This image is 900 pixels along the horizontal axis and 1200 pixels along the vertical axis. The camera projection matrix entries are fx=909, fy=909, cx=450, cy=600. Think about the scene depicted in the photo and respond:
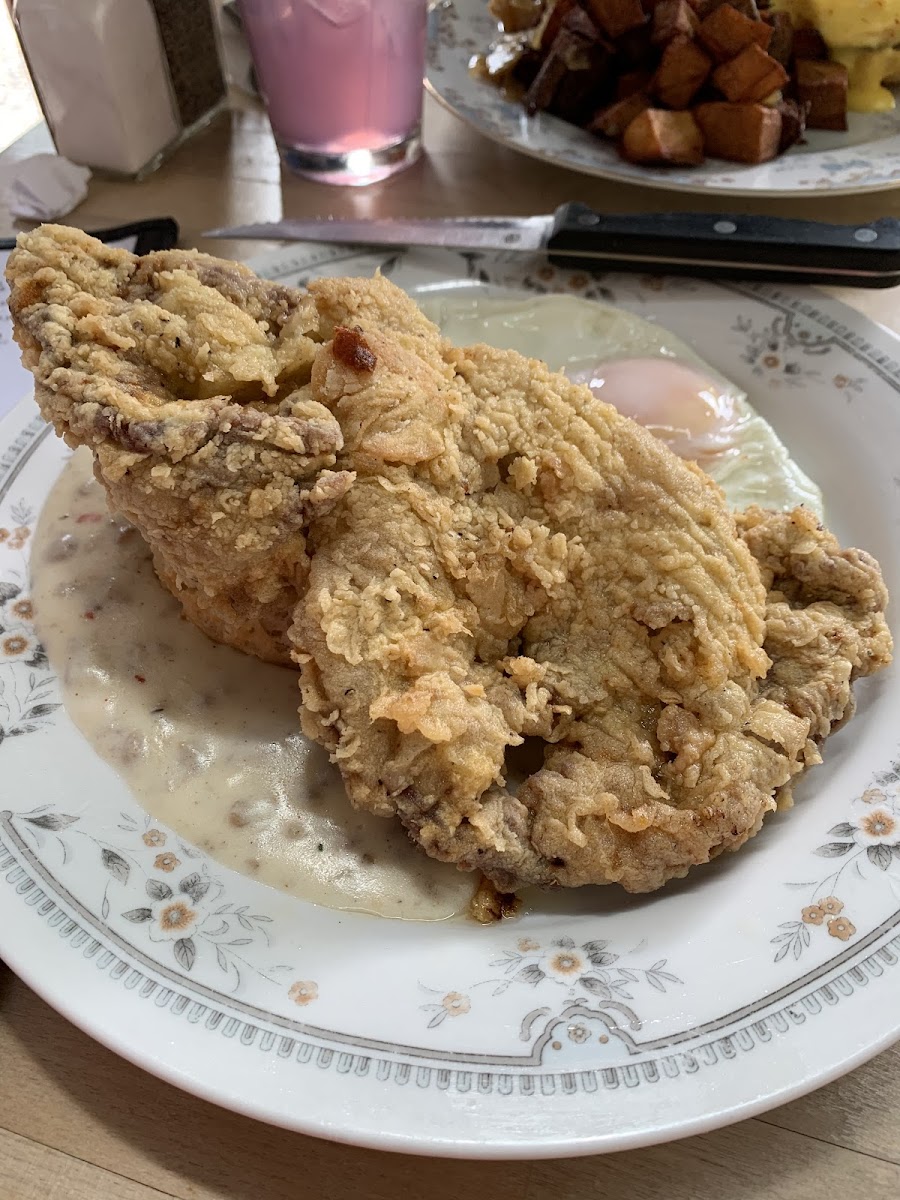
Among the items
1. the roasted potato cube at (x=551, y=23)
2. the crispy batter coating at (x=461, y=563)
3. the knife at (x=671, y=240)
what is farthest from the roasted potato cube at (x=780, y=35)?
the crispy batter coating at (x=461, y=563)

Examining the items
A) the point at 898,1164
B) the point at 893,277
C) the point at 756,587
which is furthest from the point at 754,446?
the point at 898,1164

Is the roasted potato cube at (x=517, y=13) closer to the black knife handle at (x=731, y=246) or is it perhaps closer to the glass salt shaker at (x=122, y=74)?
the glass salt shaker at (x=122, y=74)

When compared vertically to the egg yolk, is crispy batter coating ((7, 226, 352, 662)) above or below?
above

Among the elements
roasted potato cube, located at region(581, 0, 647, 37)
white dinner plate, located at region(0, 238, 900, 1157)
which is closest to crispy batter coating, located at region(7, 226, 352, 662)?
white dinner plate, located at region(0, 238, 900, 1157)

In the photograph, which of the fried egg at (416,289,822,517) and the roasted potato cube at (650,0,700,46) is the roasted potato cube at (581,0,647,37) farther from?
the fried egg at (416,289,822,517)

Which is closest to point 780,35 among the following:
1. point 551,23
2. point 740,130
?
point 740,130

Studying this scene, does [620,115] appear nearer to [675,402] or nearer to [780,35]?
[780,35]

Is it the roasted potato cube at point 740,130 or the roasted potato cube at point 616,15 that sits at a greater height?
the roasted potato cube at point 616,15
